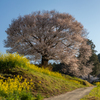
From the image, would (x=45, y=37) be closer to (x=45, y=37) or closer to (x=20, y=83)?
(x=45, y=37)

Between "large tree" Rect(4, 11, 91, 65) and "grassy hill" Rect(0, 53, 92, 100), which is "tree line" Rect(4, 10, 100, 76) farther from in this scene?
"grassy hill" Rect(0, 53, 92, 100)

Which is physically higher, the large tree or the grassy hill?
the large tree

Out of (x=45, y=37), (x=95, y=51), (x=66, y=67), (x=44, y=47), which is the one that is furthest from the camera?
(x=95, y=51)

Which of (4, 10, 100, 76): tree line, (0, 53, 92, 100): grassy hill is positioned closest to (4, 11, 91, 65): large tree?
(4, 10, 100, 76): tree line

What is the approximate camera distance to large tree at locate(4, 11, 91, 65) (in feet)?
57.8

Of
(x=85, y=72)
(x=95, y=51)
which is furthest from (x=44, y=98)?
(x=95, y=51)

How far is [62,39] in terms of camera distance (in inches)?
749

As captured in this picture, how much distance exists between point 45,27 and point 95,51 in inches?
833

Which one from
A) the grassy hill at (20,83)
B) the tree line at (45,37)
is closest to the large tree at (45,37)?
the tree line at (45,37)

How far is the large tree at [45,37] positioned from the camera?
17609 mm

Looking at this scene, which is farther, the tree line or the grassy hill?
the tree line

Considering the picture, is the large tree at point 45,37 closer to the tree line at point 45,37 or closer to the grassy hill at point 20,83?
the tree line at point 45,37

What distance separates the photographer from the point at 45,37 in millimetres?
18328

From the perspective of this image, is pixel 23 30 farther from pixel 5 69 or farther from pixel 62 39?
pixel 5 69
